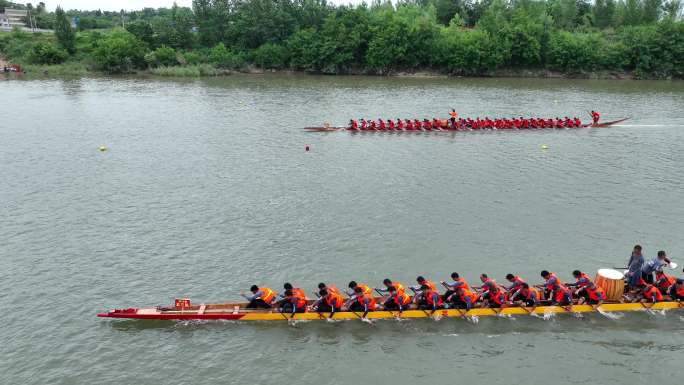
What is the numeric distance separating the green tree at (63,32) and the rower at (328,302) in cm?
7364

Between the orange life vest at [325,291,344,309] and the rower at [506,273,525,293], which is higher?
the rower at [506,273,525,293]

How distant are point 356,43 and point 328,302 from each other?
60048mm

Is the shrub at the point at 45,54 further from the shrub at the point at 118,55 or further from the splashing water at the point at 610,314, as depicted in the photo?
the splashing water at the point at 610,314

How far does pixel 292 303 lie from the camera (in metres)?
14.0

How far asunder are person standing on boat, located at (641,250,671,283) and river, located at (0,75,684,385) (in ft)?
3.79

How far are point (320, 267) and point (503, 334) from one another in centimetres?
595

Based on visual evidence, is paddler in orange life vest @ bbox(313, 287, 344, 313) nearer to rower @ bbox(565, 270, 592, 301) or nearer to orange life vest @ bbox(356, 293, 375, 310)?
orange life vest @ bbox(356, 293, 375, 310)

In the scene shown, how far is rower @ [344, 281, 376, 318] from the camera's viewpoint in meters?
14.1

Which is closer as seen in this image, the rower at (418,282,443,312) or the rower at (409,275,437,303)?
the rower at (418,282,443,312)

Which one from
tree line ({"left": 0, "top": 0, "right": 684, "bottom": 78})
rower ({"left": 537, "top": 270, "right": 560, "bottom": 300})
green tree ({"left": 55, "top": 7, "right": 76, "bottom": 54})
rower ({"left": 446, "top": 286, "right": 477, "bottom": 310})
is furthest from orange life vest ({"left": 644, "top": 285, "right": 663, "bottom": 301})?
green tree ({"left": 55, "top": 7, "right": 76, "bottom": 54})

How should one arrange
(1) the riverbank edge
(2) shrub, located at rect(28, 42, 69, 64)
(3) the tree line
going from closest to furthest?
(1) the riverbank edge, (3) the tree line, (2) shrub, located at rect(28, 42, 69, 64)

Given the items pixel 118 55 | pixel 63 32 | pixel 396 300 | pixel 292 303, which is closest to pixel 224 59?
pixel 118 55

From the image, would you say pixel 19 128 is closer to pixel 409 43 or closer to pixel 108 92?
pixel 108 92

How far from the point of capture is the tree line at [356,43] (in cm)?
6656
